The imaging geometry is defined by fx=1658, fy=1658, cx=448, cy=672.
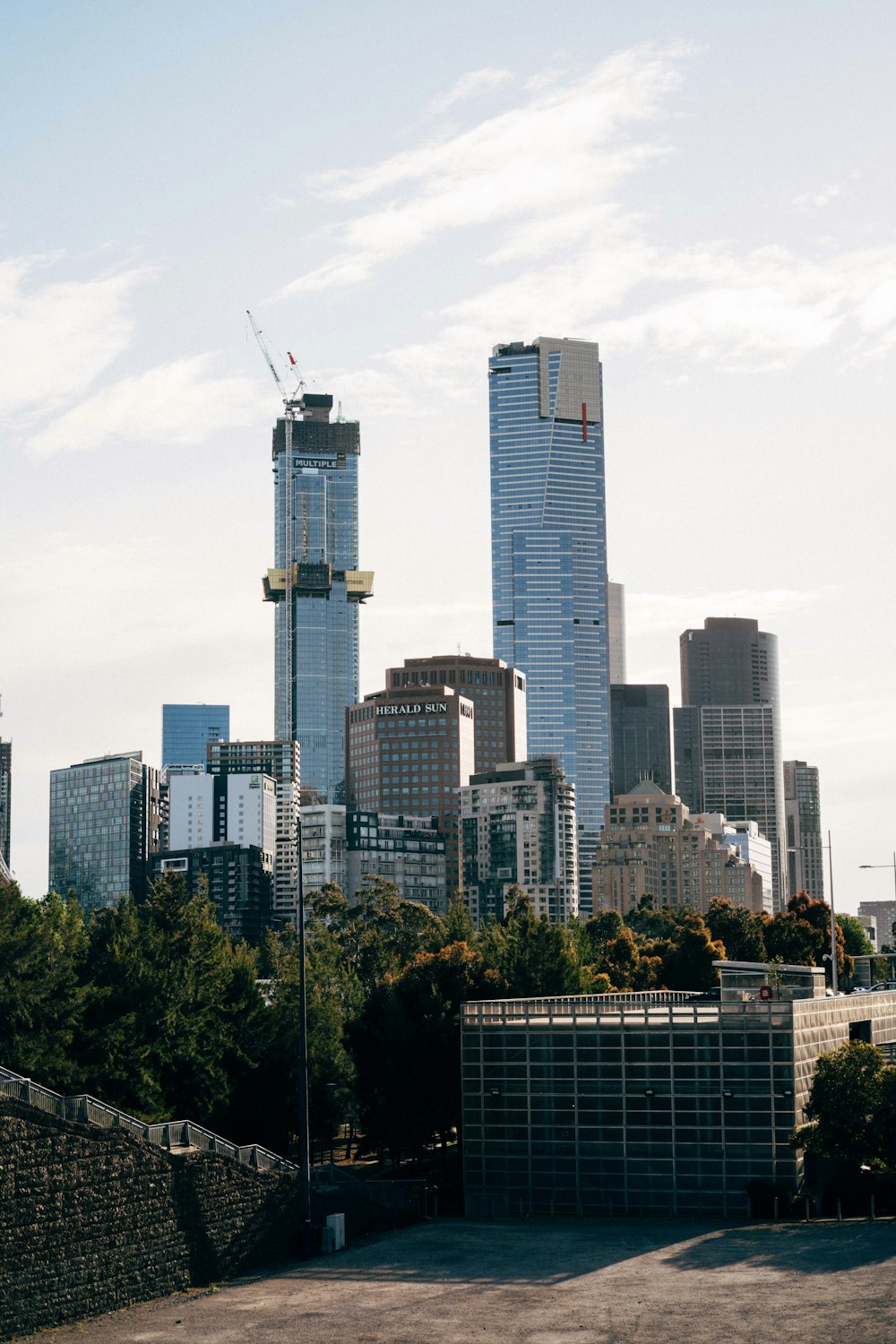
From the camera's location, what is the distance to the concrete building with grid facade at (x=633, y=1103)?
230 ft

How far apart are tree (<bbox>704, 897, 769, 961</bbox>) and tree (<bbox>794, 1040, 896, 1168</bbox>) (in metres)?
59.3

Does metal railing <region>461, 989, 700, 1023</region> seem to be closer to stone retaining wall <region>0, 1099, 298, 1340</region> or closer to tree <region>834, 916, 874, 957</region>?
stone retaining wall <region>0, 1099, 298, 1340</region>

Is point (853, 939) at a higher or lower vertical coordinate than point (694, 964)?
higher

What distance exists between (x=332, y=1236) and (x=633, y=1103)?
14558 millimetres

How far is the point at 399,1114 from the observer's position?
268 ft

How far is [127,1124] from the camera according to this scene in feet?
187

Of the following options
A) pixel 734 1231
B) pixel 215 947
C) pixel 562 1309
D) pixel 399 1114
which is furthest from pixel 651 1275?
pixel 215 947

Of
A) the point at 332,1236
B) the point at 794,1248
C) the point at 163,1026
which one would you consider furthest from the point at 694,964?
the point at 332,1236

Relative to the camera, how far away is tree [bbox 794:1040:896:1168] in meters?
68.5

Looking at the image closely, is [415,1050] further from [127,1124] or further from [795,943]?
[795,943]

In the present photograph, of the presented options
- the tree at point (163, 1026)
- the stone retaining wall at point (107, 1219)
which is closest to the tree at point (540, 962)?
the tree at point (163, 1026)

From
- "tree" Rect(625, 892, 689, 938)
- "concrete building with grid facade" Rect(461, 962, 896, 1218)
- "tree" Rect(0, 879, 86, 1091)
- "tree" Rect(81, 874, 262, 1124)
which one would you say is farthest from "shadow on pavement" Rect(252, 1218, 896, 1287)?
"tree" Rect(625, 892, 689, 938)

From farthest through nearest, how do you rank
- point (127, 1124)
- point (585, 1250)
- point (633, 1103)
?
point (633, 1103) → point (585, 1250) → point (127, 1124)

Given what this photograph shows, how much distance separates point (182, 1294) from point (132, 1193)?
443cm
